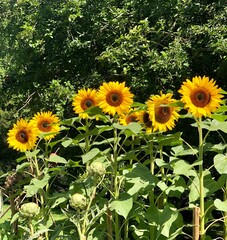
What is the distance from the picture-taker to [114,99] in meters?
1.55

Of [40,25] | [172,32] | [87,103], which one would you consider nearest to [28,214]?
[87,103]

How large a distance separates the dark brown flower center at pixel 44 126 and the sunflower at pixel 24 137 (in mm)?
29

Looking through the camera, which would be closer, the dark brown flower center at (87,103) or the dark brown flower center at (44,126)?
the dark brown flower center at (87,103)

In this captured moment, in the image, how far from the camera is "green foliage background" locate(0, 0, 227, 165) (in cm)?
465

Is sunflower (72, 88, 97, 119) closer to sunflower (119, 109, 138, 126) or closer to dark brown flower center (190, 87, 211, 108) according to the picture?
sunflower (119, 109, 138, 126)

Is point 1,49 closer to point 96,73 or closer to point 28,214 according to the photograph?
point 96,73

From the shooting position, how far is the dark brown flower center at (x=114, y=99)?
155 cm

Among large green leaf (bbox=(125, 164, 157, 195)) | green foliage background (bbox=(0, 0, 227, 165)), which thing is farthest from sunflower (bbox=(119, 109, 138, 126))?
green foliage background (bbox=(0, 0, 227, 165))

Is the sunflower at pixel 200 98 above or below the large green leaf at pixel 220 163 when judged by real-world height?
above

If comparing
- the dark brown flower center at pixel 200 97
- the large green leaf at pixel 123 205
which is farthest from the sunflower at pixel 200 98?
the large green leaf at pixel 123 205

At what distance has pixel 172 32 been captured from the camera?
500 cm

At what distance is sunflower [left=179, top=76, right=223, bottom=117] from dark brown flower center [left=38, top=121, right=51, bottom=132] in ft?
2.28

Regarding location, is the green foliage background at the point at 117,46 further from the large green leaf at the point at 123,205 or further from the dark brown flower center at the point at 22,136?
the large green leaf at the point at 123,205

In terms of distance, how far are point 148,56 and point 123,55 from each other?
25 cm
